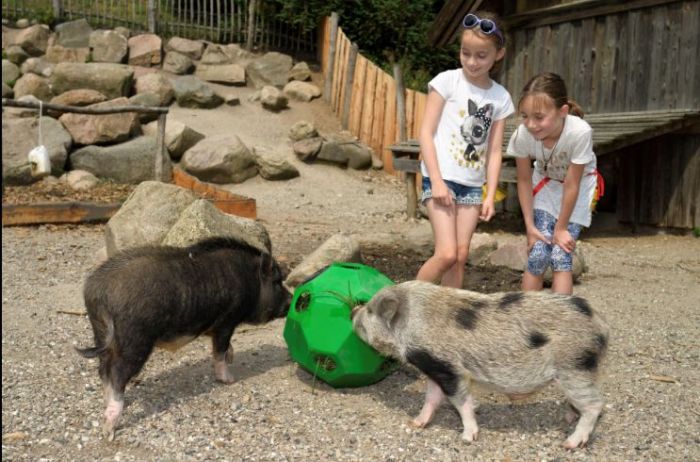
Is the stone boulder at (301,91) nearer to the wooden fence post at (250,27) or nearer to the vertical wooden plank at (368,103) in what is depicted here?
the wooden fence post at (250,27)

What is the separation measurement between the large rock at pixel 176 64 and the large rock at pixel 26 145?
19.6 feet

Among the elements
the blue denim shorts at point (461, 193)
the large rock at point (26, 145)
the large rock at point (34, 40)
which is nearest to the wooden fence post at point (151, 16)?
the large rock at point (34, 40)

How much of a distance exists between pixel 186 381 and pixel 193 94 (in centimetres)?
1369

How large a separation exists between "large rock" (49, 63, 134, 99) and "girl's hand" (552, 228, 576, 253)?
44.6 ft

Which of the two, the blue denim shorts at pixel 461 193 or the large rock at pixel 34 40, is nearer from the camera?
the blue denim shorts at pixel 461 193

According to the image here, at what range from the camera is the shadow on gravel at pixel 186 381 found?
169 inches

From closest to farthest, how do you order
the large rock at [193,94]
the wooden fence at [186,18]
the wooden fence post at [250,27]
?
the large rock at [193,94], the wooden fence at [186,18], the wooden fence post at [250,27]

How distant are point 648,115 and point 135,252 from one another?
803cm

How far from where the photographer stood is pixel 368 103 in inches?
657

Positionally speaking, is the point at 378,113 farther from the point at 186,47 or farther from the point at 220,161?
the point at 186,47

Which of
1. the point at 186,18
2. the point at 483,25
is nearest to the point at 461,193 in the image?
the point at 483,25

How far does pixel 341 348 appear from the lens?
4375mm

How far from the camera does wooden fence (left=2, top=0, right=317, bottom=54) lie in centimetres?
2044

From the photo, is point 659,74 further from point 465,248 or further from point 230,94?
point 230,94
